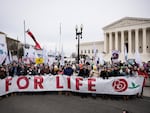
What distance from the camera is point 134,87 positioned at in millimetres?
6758

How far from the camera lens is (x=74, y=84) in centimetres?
728

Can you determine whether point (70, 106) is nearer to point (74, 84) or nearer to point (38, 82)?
point (74, 84)

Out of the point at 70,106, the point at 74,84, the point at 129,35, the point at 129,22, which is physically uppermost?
the point at 129,22

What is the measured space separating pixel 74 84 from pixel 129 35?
52.5 m

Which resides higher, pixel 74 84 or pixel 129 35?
pixel 129 35

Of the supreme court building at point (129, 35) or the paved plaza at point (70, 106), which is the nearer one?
the paved plaza at point (70, 106)

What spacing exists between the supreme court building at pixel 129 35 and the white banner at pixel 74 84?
145 ft

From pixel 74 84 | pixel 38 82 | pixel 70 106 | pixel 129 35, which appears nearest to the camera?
pixel 70 106

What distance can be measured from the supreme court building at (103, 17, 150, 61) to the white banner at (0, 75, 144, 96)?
145ft

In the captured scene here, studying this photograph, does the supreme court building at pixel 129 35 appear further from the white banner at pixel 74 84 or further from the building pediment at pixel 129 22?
the white banner at pixel 74 84

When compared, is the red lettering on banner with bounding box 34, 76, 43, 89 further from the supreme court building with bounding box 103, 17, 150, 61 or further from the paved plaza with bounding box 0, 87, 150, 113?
the supreme court building with bounding box 103, 17, 150, 61

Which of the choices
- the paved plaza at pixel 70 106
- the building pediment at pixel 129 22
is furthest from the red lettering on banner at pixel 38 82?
the building pediment at pixel 129 22

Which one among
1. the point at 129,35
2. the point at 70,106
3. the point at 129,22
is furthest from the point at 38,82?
the point at 129,22

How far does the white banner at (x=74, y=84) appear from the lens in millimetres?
6797
